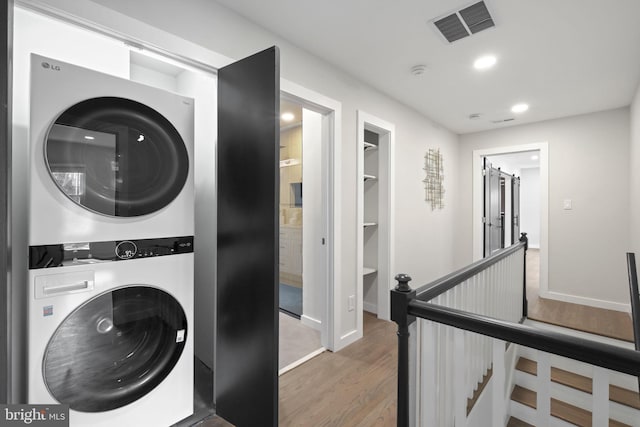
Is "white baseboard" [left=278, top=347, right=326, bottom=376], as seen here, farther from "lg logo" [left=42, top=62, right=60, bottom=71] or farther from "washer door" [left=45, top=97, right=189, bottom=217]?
"lg logo" [left=42, top=62, right=60, bottom=71]

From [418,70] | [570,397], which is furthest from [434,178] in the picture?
[570,397]

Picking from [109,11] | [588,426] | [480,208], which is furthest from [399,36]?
[480,208]

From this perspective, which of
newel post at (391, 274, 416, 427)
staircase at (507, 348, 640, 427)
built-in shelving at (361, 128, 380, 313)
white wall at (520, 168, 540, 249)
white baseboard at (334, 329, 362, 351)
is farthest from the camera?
white wall at (520, 168, 540, 249)

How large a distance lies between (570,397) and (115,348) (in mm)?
3313

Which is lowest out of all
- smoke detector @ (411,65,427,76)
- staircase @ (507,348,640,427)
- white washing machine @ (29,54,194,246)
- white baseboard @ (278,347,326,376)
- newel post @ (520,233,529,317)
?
staircase @ (507,348,640,427)

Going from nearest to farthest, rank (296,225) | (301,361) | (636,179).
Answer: (301,361) → (636,179) → (296,225)

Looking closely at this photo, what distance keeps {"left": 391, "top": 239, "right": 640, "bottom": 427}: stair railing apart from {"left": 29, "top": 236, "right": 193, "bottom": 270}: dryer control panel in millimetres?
1085

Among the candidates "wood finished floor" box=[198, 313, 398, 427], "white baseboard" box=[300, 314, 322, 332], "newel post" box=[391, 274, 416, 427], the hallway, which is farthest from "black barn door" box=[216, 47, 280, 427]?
the hallway

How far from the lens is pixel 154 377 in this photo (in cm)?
144

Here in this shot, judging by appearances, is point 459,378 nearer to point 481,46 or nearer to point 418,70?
point 481,46

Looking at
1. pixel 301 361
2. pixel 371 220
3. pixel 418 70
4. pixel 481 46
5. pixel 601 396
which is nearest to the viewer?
→ pixel 601 396

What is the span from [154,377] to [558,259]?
4778mm

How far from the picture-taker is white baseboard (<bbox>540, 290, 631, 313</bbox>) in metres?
3.60

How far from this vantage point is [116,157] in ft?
4.39
